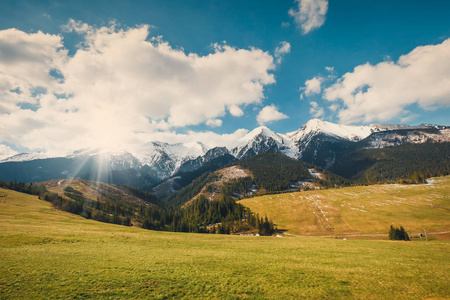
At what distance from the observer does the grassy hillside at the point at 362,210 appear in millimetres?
112744

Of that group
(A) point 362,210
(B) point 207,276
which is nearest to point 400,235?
(A) point 362,210

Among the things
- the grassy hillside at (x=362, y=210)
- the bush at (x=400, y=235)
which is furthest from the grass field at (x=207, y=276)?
the grassy hillside at (x=362, y=210)

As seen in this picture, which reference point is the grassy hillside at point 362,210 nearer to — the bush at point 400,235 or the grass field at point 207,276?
the bush at point 400,235

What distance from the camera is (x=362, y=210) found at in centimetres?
13688

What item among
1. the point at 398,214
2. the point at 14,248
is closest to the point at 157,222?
the point at 14,248

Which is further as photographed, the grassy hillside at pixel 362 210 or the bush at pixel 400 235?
the grassy hillside at pixel 362 210

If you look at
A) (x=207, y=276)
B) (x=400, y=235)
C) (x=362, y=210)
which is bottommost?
(x=400, y=235)

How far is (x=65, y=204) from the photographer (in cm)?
13525

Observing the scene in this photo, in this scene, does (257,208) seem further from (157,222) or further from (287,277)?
(287,277)

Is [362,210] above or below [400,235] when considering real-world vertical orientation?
above

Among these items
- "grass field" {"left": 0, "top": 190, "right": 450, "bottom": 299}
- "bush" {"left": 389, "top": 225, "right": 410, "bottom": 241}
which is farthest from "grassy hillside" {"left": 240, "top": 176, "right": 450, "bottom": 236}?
"grass field" {"left": 0, "top": 190, "right": 450, "bottom": 299}

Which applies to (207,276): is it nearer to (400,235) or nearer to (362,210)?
→ (400,235)

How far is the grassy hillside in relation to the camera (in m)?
113

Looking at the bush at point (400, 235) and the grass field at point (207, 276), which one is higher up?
the grass field at point (207, 276)
